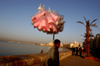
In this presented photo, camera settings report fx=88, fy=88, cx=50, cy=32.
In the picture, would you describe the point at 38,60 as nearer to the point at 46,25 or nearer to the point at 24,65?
the point at 24,65

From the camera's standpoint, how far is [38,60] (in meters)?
4.55

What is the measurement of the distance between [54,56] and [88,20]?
11.5m

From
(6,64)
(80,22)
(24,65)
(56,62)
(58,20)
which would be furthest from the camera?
(80,22)

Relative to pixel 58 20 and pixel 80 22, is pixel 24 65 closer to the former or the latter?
pixel 58 20

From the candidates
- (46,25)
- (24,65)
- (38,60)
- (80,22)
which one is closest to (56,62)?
(46,25)

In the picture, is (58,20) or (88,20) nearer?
(58,20)

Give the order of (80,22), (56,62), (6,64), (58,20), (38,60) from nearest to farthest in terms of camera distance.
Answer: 1. (56,62)
2. (6,64)
3. (58,20)
4. (38,60)
5. (80,22)

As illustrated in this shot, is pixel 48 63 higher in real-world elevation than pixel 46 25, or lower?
lower

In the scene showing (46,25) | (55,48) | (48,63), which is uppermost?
(46,25)

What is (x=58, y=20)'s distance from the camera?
3.12 m

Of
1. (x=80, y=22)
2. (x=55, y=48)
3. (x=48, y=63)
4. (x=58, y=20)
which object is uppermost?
(x=80, y=22)


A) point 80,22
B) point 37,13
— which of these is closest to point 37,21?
point 37,13

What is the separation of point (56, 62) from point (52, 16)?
1507 mm

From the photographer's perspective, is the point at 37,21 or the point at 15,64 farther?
the point at 15,64
